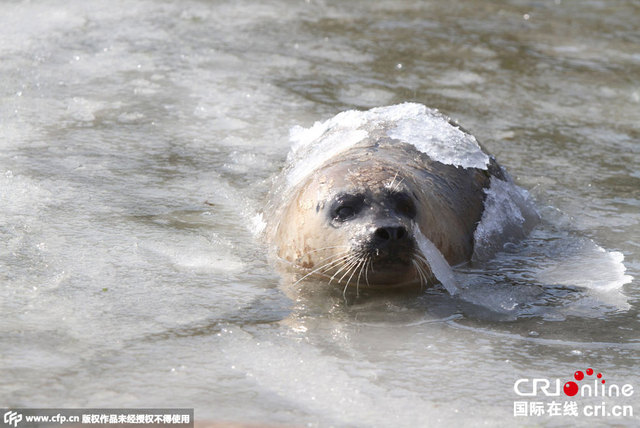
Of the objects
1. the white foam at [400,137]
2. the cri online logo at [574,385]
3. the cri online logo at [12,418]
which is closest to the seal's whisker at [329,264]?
the white foam at [400,137]

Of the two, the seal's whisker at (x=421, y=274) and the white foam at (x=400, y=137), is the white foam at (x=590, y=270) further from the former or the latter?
the white foam at (x=400, y=137)

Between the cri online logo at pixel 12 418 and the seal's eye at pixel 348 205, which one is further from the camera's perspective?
the seal's eye at pixel 348 205

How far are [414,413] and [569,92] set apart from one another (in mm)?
4958

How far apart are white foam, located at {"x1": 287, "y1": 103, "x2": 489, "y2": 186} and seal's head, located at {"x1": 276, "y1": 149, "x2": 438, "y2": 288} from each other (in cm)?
47

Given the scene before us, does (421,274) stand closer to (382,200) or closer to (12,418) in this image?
(382,200)

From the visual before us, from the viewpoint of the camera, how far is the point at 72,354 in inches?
129

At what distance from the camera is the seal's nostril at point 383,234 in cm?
404

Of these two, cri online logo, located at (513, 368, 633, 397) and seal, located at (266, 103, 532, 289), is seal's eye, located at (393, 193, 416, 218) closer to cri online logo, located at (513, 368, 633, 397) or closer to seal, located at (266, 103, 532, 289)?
seal, located at (266, 103, 532, 289)

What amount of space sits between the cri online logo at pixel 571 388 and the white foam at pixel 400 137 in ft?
5.96

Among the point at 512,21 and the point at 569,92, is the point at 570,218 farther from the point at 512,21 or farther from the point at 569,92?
the point at 512,21

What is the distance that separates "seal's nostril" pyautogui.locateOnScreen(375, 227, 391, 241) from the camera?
4.04 metres

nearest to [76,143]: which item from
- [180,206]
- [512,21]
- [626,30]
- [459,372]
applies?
[180,206]

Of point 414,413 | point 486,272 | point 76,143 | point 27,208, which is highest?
point 76,143

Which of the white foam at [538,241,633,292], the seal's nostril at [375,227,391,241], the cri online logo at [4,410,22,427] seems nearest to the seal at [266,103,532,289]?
the seal's nostril at [375,227,391,241]
